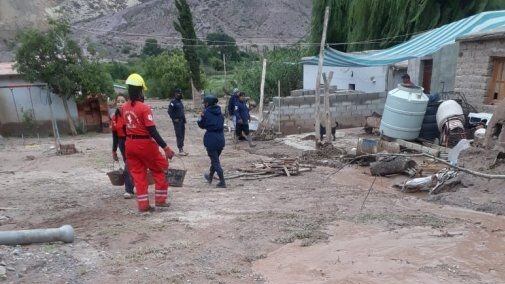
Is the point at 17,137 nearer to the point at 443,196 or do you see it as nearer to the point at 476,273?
the point at 443,196

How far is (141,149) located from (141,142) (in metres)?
0.08

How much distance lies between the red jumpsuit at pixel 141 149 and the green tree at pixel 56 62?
11.6 metres

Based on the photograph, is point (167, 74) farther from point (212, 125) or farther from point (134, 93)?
point (134, 93)

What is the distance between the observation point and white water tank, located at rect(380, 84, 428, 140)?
10359 millimetres

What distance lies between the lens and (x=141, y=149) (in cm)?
515

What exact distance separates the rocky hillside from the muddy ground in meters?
57.8

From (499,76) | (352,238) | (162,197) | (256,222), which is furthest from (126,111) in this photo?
(499,76)

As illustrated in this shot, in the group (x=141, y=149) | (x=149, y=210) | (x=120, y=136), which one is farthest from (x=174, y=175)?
(x=141, y=149)

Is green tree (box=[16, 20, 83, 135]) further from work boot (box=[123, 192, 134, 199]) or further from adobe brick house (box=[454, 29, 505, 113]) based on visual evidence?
adobe brick house (box=[454, 29, 505, 113])

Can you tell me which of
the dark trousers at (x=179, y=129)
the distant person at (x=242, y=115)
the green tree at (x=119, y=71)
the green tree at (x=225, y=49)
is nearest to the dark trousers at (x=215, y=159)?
the dark trousers at (x=179, y=129)

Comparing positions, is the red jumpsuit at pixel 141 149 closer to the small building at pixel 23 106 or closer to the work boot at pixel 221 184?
the work boot at pixel 221 184

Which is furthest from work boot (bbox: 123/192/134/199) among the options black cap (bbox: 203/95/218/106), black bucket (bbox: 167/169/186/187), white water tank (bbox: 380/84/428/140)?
white water tank (bbox: 380/84/428/140)

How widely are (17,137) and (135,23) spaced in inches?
2221

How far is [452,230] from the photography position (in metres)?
4.83
